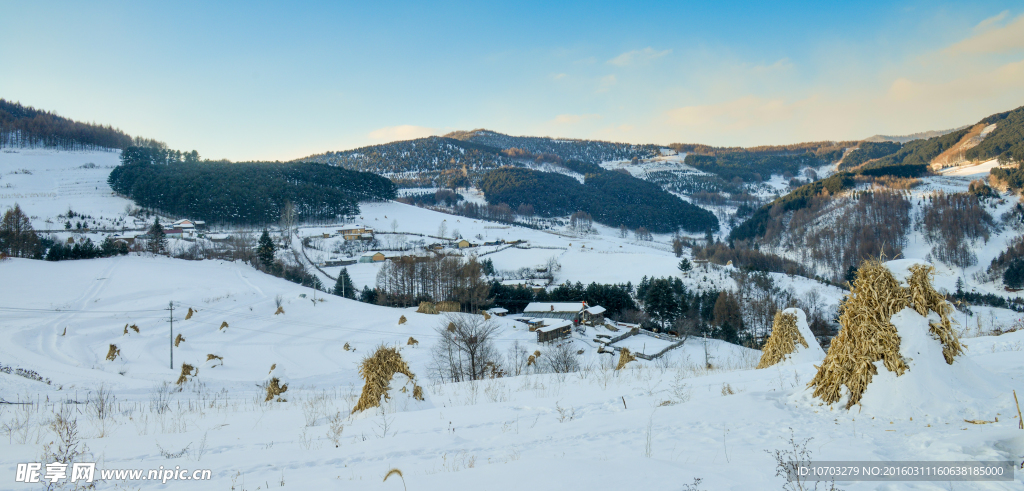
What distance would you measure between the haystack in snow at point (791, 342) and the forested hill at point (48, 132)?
476ft

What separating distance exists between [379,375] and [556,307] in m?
33.5

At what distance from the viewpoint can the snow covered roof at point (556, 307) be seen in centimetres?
3775

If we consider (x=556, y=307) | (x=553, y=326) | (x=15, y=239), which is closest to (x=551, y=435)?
(x=553, y=326)

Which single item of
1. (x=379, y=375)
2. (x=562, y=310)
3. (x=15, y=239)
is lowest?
(x=562, y=310)

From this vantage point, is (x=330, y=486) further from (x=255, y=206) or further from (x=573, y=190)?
(x=573, y=190)

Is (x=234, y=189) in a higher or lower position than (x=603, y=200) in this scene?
higher

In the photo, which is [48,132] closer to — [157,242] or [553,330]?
[157,242]

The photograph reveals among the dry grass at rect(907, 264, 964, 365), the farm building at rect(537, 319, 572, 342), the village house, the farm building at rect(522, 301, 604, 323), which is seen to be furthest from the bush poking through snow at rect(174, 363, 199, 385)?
the village house

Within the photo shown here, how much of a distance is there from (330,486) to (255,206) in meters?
80.3

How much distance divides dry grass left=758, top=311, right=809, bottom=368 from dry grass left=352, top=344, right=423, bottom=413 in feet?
25.3

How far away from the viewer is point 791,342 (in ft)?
29.8

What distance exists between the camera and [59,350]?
1775 cm

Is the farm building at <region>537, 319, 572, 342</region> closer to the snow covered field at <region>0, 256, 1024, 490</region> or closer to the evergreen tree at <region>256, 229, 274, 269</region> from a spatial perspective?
the snow covered field at <region>0, 256, 1024, 490</region>

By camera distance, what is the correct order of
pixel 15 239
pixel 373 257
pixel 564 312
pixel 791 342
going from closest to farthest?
pixel 791 342
pixel 15 239
pixel 564 312
pixel 373 257
